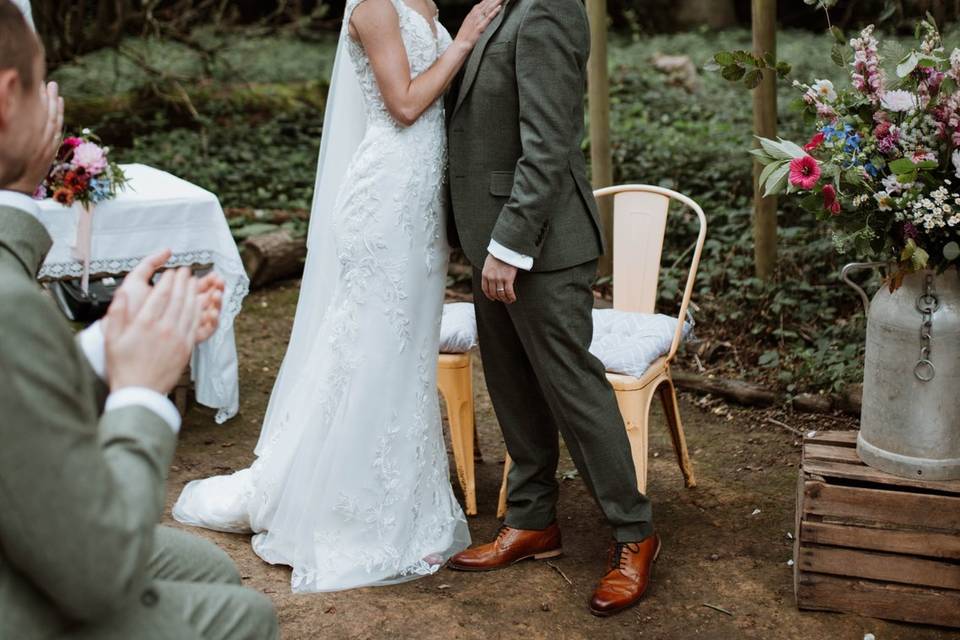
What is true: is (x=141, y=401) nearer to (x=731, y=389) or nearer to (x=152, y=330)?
(x=152, y=330)

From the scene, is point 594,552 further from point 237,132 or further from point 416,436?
point 237,132

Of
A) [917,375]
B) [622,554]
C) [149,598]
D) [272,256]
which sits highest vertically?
[149,598]

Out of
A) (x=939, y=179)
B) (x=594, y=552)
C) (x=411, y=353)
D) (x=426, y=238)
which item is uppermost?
(x=939, y=179)

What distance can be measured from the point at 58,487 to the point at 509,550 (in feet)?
7.35

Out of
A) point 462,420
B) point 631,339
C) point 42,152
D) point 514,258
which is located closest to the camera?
point 42,152

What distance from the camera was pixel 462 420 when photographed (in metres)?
3.76

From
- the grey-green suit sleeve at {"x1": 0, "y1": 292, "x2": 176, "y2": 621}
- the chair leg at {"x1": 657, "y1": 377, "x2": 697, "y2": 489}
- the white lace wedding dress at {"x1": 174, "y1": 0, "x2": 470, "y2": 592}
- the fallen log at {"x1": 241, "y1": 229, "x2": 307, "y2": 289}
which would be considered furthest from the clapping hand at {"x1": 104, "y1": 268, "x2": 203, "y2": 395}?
the fallen log at {"x1": 241, "y1": 229, "x2": 307, "y2": 289}

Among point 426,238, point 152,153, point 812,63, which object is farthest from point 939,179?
point 812,63

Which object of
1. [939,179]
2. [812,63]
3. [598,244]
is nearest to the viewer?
[939,179]

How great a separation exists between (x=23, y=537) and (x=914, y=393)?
2.28 meters

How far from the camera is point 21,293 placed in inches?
48.4

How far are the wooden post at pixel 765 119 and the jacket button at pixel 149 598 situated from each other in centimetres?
365

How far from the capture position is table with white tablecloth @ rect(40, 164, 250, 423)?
13.4 ft

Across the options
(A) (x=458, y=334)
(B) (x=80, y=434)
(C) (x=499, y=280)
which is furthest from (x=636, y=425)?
(B) (x=80, y=434)
